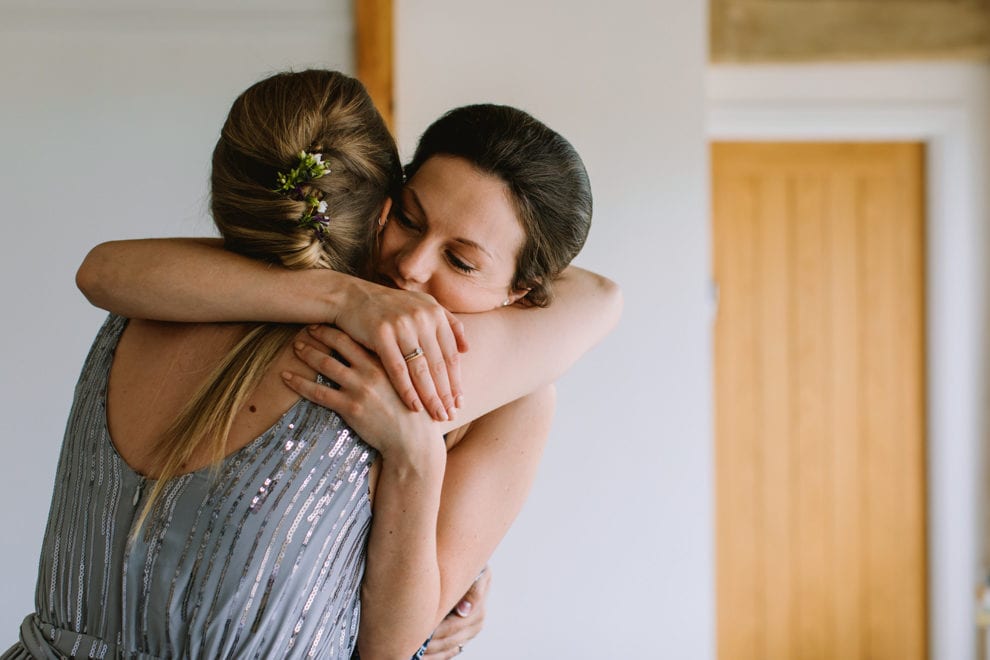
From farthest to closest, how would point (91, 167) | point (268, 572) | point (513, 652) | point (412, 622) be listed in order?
1. point (513, 652)
2. point (91, 167)
3. point (412, 622)
4. point (268, 572)

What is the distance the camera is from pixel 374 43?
8.11 feet

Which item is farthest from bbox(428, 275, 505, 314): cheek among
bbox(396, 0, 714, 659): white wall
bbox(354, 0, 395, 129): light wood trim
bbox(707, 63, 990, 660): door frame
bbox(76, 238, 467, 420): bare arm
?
bbox(707, 63, 990, 660): door frame

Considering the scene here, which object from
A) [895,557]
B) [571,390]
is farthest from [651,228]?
[895,557]

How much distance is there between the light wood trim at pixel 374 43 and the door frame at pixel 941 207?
1601mm

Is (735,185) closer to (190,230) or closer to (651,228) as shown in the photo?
(651,228)

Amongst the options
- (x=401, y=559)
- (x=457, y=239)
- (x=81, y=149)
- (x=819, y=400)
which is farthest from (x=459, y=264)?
(x=819, y=400)

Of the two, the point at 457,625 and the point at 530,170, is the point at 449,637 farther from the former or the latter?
the point at 530,170

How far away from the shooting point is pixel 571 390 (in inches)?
Result: 113

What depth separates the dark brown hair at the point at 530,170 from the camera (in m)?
1.19

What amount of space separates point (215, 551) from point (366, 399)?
20 cm

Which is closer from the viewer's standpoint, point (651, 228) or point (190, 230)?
point (190, 230)

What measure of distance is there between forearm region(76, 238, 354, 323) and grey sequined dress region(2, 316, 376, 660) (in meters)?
0.11

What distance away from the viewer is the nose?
115cm

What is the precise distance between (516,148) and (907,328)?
124 inches
